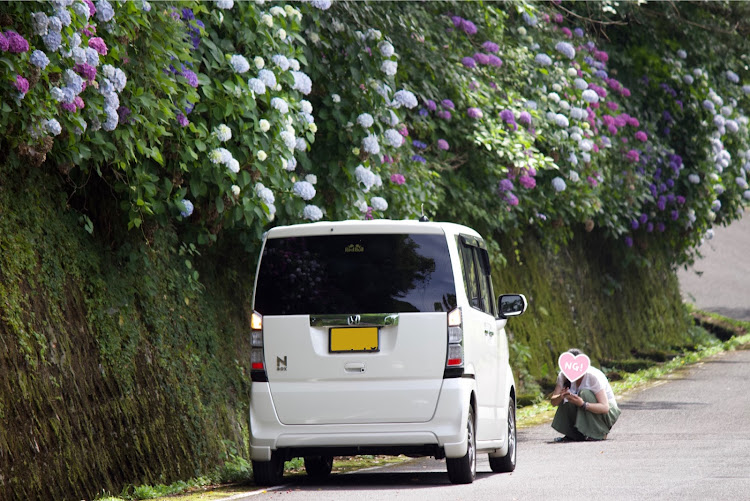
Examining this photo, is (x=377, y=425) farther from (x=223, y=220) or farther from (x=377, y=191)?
(x=377, y=191)

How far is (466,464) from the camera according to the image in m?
9.74

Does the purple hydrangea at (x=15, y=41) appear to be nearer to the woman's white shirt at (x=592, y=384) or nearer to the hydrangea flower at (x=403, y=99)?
the hydrangea flower at (x=403, y=99)

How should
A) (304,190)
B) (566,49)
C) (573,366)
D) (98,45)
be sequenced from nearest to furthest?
1. (98,45)
2. (304,190)
3. (573,366)
4. (566,49)

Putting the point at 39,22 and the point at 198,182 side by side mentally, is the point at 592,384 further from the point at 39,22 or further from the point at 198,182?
the point at 39,22

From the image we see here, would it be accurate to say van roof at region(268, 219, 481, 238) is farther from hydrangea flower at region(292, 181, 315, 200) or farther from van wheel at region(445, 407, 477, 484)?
hydrangea flower at region(292, 181, 315, 200)

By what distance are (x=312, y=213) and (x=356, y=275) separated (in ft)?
8.09

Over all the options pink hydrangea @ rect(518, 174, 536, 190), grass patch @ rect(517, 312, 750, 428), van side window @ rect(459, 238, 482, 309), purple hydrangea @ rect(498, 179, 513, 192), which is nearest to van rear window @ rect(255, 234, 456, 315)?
van side window @ rect(459, 238, 482, 309)

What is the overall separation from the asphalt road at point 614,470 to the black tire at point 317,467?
17cm

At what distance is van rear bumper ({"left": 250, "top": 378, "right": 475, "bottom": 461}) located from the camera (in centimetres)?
947

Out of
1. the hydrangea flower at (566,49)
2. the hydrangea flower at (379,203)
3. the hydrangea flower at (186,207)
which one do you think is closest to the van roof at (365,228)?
the hydrangea flower at (186,207)

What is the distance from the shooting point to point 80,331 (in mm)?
→ 10047

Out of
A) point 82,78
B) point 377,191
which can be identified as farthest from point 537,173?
point 82,78

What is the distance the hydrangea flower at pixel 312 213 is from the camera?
Result: 12078 mm

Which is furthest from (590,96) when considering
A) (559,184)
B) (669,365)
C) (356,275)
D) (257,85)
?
(356,275)
